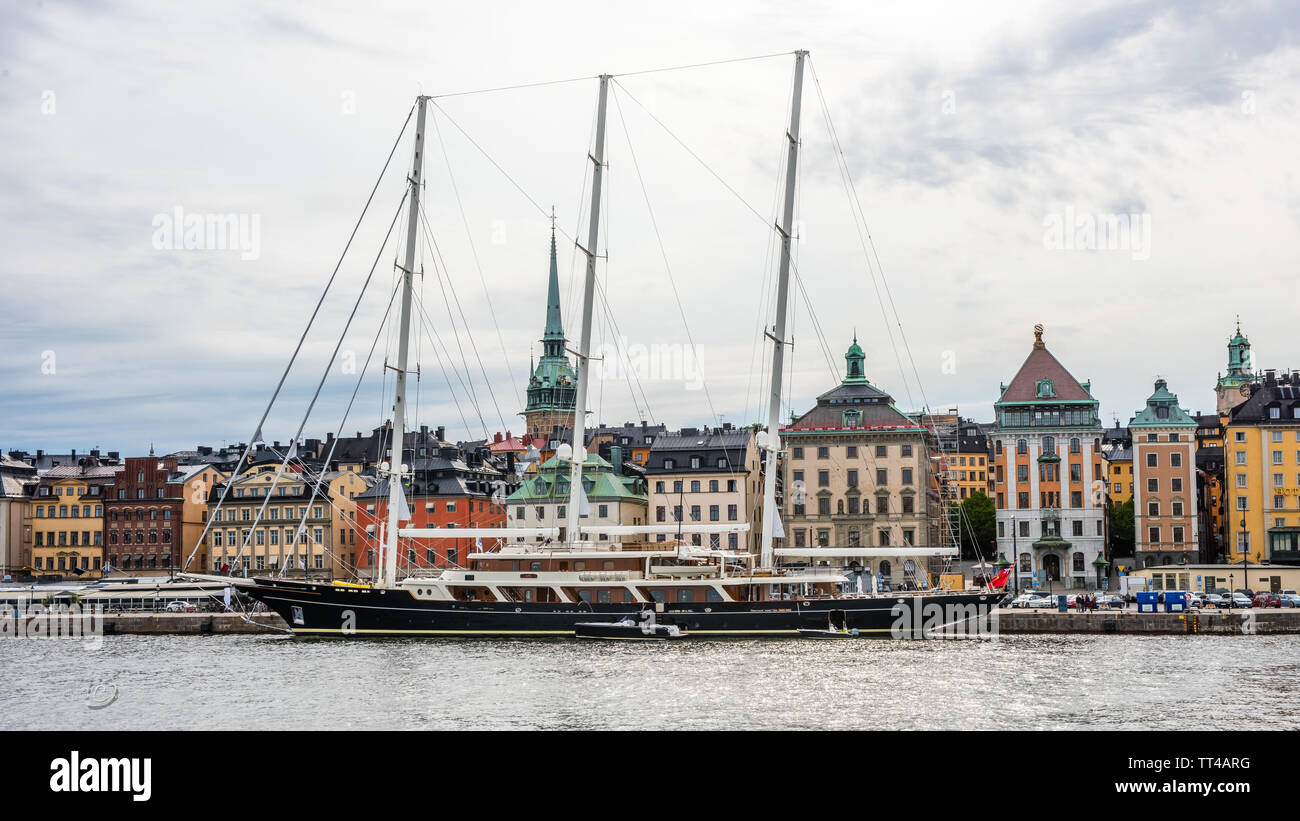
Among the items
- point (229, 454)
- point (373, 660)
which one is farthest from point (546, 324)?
point (373, 660)

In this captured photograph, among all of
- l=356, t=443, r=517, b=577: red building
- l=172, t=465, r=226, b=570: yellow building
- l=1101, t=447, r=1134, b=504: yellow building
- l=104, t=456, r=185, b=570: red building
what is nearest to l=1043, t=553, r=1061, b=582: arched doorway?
l=1101, t=447, r=1134, b=504: yellow building

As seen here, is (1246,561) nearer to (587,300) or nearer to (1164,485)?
(1164,485)

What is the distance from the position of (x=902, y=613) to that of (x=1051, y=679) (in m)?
20.4

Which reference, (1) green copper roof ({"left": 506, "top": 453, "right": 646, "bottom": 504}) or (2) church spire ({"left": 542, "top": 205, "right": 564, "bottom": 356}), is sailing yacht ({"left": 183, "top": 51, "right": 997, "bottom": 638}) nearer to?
(1) green copper roof ({"left": 506, "top": 453, "right": 646, "bottom": 504})

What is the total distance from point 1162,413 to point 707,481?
118 ft

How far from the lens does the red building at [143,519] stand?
405ft

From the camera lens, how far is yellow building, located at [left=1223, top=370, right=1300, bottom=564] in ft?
329

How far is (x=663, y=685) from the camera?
40.4m

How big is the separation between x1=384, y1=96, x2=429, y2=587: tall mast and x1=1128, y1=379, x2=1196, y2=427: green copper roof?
202 feet

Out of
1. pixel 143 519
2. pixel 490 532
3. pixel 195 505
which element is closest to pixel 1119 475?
pixel 490 532

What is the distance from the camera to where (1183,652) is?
53719 millimetres

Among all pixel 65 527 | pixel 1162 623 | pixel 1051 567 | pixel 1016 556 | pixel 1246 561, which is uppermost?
pixel 65 527
